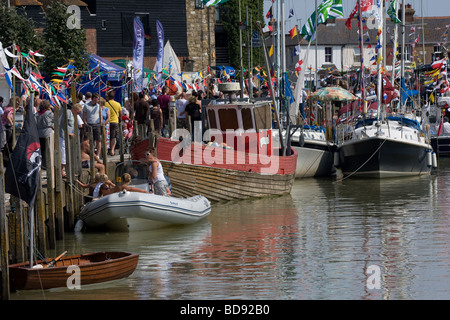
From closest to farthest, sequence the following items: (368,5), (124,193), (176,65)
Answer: (124,193), (368,5), (176,65)

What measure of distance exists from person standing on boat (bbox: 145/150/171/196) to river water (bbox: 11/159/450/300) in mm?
807

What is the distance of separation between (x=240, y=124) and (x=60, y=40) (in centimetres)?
1338

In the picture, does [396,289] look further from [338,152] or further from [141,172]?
[338,152]

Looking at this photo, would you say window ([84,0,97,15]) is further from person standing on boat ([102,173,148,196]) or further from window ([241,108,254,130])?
person standing on boat ([102,173,148,196])

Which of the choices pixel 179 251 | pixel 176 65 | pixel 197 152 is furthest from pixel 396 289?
pixel 176 65

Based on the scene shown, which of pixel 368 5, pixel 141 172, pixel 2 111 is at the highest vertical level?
pixel 368 5

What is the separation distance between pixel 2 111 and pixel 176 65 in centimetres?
1610

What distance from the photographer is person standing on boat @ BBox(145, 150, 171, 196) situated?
18.8m

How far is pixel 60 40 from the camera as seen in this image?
116 feet

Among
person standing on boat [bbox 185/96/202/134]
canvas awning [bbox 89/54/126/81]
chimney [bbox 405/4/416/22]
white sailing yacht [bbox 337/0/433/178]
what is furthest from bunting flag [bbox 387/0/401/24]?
chimney [bbox 405/4/416/22]

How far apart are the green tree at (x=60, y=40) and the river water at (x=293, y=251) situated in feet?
44.4

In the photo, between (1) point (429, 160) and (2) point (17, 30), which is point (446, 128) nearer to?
(1) point (429, 160)

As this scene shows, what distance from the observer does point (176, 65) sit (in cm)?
3556

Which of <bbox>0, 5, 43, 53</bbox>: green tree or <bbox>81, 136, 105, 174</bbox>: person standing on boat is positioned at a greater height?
<bbox>0, 5, 43, 53</bbox>: green tree
